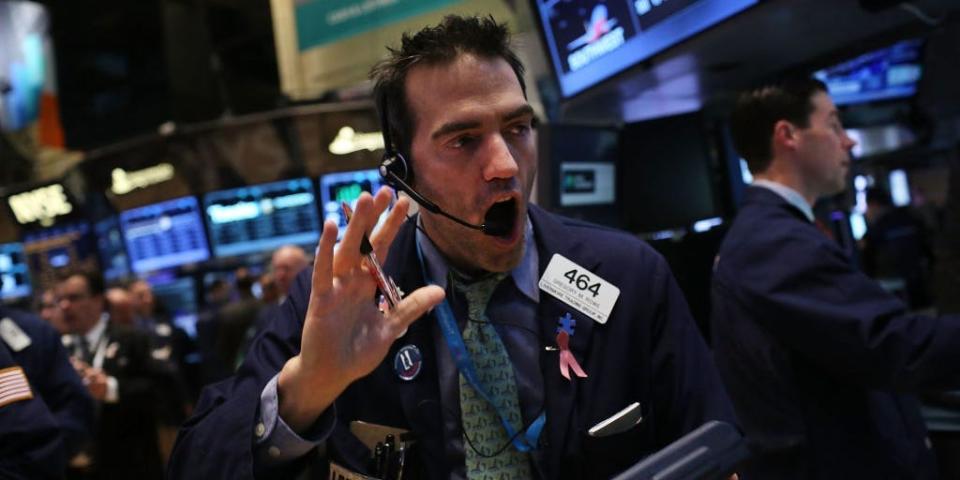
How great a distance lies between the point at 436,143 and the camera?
1391mm

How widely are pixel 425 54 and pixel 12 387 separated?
5.30 ft

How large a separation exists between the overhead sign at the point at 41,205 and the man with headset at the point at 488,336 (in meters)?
9.48

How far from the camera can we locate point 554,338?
1417 mm

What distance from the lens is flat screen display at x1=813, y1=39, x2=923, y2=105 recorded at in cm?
348

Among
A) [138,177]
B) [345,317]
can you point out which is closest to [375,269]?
[345,317]

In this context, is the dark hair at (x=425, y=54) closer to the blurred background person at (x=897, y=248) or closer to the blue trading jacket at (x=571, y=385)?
the blue trading jacket at (x=571, y=385)

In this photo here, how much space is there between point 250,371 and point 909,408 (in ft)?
5.93

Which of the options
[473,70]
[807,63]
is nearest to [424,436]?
[473,70]

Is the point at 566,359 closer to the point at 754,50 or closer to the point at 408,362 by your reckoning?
the point at 408,362

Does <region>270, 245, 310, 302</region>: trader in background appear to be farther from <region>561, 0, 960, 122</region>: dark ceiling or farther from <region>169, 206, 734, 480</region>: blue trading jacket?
<region>169, 206, 734, 480</region>: blue trading jacket

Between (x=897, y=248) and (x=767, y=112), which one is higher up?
(x=767, y=112)

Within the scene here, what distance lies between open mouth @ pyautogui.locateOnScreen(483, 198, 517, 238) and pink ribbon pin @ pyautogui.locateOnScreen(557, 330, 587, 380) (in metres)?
0.20

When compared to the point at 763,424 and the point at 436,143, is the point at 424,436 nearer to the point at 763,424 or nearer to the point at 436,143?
the point at 436,143

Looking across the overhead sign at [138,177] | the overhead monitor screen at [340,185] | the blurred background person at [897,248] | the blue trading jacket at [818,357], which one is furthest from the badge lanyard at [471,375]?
the overhead sign at [138,177]
